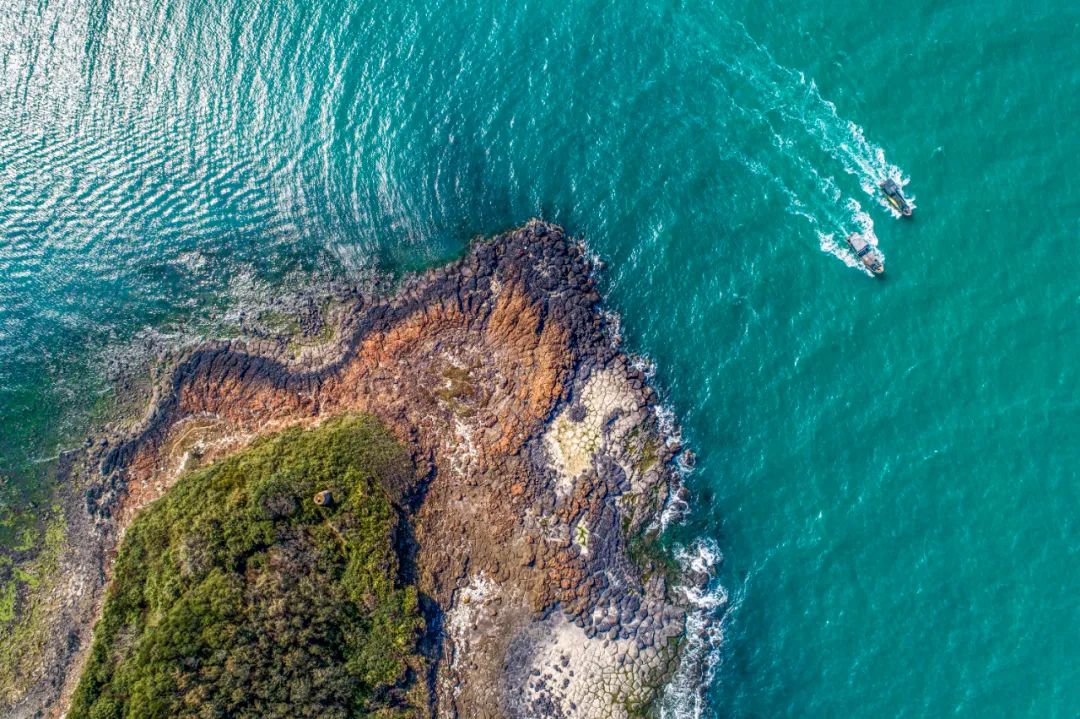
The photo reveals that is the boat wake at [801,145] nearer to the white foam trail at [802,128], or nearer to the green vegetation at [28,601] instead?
the white foam trail at [802,128]

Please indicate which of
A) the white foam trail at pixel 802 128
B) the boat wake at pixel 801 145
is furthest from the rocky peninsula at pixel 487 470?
the white foam trail at pixel 802 128

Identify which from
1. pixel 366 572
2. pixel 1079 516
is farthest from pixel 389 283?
pixel 1079 516

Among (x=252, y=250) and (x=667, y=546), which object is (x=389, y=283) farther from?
(x=667, y=546)

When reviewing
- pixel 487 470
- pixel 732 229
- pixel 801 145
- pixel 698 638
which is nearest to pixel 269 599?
pixel 487 470

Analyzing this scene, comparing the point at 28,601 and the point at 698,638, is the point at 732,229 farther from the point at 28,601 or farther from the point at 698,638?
the point at 28,601

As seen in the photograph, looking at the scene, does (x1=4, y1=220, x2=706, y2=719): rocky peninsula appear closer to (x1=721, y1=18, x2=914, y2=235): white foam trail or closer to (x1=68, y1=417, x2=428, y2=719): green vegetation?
(x1=68, y1=417, x2=428, y2=719): green vegetation
